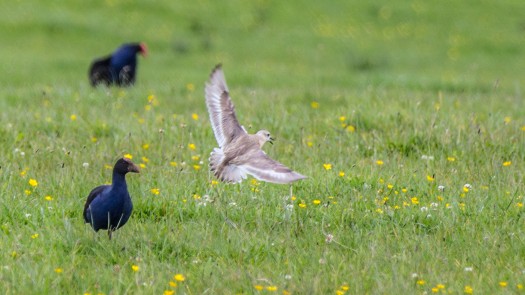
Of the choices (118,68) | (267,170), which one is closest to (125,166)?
(267,170)

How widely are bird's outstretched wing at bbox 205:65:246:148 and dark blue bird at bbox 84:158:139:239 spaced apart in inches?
49.7

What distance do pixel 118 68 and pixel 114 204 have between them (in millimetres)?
10014

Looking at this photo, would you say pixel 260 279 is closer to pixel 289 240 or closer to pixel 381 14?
pixel 289 240

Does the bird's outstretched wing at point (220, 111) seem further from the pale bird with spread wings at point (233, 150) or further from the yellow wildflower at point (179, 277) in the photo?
the yellow wildflower at point (179, 277)

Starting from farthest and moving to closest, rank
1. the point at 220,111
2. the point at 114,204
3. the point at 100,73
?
the point at 100,73
the point at 220,111
the point at 114,204

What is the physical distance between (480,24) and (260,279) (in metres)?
20.5

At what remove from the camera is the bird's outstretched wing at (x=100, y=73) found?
48.8 ft

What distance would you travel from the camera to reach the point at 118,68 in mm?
15312

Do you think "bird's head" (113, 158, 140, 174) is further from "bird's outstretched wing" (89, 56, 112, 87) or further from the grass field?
"bird's outstretched wing" (89, 56, 112, 87)

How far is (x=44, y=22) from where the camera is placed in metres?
22.5

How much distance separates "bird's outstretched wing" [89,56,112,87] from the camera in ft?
48.8

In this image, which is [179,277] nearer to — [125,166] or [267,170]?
[125,166]

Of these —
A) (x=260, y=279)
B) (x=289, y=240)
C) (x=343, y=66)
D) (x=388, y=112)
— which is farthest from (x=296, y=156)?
(x=343, y=66)

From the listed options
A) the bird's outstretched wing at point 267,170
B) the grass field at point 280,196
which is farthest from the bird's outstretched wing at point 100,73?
the bird's outstretched wing at point 267,170
